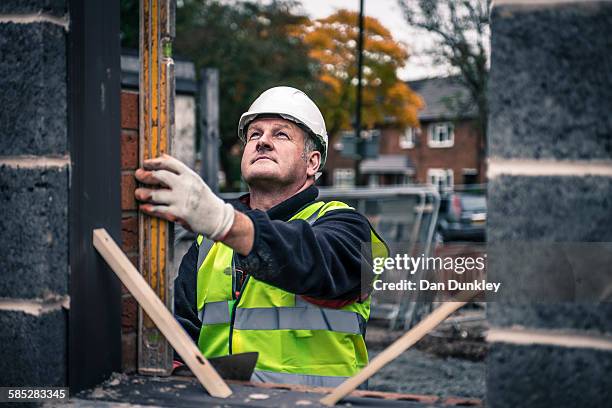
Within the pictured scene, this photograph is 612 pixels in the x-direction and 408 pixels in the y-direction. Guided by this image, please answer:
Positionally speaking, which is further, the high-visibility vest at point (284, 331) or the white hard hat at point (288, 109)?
the white hard hat at point (288, 109)

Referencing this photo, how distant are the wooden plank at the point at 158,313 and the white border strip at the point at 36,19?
0.56 metres

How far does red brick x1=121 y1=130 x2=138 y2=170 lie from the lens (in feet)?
7.25

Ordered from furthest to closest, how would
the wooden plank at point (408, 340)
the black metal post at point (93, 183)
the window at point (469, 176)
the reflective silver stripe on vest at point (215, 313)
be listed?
the window at point (469, 176) → the reflective silver stripe on vest at point (215, 313) → the black metal post at point (93, 183) → the wooden plank at point (408, 340)

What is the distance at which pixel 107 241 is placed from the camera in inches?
81.4

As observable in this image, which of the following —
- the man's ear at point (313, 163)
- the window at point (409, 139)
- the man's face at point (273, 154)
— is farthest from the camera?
the window at point (409, 139)

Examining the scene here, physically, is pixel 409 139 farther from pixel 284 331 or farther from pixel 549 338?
pixel 549 338

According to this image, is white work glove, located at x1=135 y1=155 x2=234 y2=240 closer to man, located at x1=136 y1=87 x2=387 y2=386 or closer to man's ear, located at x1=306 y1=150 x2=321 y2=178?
man, located at x1=136 y1=87 x2=387 y2=386

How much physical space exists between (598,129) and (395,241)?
7.75 metres

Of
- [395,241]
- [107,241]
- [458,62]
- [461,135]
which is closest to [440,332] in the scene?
[395,241]

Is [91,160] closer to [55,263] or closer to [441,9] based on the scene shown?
[55,263]

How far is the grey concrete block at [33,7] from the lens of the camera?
1930 millimetres

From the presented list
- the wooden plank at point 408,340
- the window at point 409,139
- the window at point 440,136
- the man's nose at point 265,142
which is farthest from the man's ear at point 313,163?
the window at point 409,139

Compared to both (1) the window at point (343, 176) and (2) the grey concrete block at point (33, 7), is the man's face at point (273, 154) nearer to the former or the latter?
(2) the grey concrete block at point (33, 7)

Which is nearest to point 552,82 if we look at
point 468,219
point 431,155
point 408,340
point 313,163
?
point 408,340
